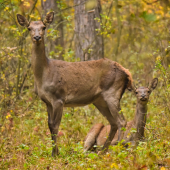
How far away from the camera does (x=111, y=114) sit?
773cm

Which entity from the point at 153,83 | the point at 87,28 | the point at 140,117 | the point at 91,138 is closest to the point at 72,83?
the point at 91,138

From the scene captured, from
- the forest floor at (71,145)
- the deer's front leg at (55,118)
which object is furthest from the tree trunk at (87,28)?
the deer's front leg at (55,118)

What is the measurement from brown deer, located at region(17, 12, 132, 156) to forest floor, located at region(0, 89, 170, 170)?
58 centimetres

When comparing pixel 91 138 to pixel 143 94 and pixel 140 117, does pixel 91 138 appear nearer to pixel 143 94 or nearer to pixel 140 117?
pixel 140 117

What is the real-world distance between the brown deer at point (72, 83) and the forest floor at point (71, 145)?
0.58 meters

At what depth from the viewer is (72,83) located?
7242 millimetres

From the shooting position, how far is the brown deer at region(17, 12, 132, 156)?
6.81 m

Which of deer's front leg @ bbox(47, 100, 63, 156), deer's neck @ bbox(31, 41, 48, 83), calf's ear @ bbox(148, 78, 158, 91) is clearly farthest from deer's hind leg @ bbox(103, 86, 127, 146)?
deer's neck @ bbox(31, 41, 48, 83)

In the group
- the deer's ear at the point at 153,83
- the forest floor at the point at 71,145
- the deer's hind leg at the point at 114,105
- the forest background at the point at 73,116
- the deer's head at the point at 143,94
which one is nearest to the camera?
the forest floor at the point at 71,145

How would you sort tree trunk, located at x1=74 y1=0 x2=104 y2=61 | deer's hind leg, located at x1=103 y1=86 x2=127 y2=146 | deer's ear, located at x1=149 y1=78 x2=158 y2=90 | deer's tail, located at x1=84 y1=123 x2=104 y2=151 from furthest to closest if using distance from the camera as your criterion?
tree trunk, located at x1=74 y1=0 x2=104 y2=61 → deer's tail, located at x1=84 y1=123 x2=104 y2=151 → deer's ear, located at x1=149 y1=78 x2=158 y2=90 → deer's hind leg, located at x1=103 y1=86 x2=127 y2=146

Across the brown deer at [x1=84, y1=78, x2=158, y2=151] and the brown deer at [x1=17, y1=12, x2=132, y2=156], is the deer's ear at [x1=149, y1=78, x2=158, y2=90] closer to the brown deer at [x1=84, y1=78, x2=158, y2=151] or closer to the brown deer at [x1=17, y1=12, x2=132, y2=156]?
the brown deer at [x1=84, y1=78, x2=158, y2=151]

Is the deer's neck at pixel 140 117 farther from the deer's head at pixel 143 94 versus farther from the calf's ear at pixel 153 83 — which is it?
the calf's ear at pixel 153 83

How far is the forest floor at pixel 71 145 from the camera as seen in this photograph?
4988mm

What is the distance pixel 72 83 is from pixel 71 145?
138 cm
